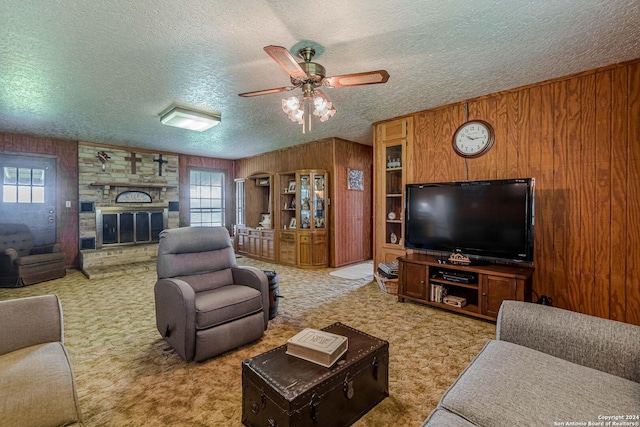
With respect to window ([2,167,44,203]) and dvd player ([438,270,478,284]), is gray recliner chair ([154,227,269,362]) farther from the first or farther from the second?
window ([2,167,44,203])

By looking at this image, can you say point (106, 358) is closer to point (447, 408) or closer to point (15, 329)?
point (15, 329)

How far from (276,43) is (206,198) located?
6.01 meters

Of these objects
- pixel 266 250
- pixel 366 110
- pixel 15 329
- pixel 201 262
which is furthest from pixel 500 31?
pixel 266 250

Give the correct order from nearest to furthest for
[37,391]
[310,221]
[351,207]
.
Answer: [37,391], [310,221], [351,207]

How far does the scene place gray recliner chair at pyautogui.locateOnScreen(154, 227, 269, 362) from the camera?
221 cm

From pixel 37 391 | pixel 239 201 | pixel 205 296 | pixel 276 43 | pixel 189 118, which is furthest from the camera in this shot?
pixel 239 201

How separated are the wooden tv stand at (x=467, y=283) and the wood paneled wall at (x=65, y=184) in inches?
248

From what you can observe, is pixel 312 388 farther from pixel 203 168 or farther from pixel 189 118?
pixel 203 168

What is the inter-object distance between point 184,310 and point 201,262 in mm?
639

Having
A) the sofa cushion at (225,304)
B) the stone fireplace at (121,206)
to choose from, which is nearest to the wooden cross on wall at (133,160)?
the stone fireplace at (121,206)

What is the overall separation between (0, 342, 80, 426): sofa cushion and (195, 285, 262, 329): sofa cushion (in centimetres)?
89

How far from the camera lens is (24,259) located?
4508mm

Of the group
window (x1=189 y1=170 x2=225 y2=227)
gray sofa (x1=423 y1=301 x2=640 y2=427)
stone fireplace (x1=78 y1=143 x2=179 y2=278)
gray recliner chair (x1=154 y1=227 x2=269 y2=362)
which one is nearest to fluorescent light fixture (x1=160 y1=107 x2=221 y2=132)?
gray recliner chair (x1=154 y1=227 x2=269 y2=362)

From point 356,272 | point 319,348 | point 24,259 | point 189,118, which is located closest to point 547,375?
point 319,348
